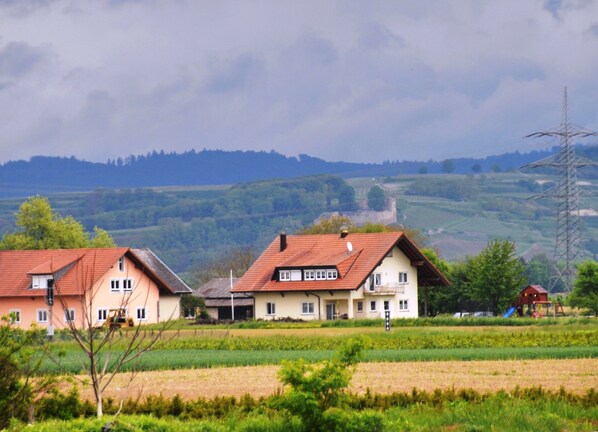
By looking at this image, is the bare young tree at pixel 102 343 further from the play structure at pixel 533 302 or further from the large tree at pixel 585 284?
the play structure at pixel 533 302

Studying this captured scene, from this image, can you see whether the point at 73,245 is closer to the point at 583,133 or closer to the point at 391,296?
the point at 391,296

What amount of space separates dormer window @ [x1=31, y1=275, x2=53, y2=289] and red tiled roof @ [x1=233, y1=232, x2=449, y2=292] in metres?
13.5

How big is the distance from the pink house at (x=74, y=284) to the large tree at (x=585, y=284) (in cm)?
2908

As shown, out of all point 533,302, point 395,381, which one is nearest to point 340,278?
point 533,302

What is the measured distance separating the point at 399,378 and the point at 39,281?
53.7 meters

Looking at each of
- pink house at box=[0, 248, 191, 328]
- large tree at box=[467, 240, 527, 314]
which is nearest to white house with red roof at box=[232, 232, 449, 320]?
large tree at box=[467, 240, 527, 314]

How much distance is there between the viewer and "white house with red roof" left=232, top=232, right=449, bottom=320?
92.1m

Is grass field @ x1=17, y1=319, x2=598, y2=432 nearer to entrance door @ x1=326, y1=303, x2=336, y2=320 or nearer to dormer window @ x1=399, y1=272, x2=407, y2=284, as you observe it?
entrance door @ x1=326, y1=303, x2=336, y2=320

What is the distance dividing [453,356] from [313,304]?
1766 inches

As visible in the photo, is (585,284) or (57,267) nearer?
(57,267)

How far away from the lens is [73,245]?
110 metres

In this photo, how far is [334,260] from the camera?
305 ft

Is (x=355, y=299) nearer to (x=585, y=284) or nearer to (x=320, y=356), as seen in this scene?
(x=585, y=284)

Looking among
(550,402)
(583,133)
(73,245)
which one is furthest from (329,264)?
(550,402)
